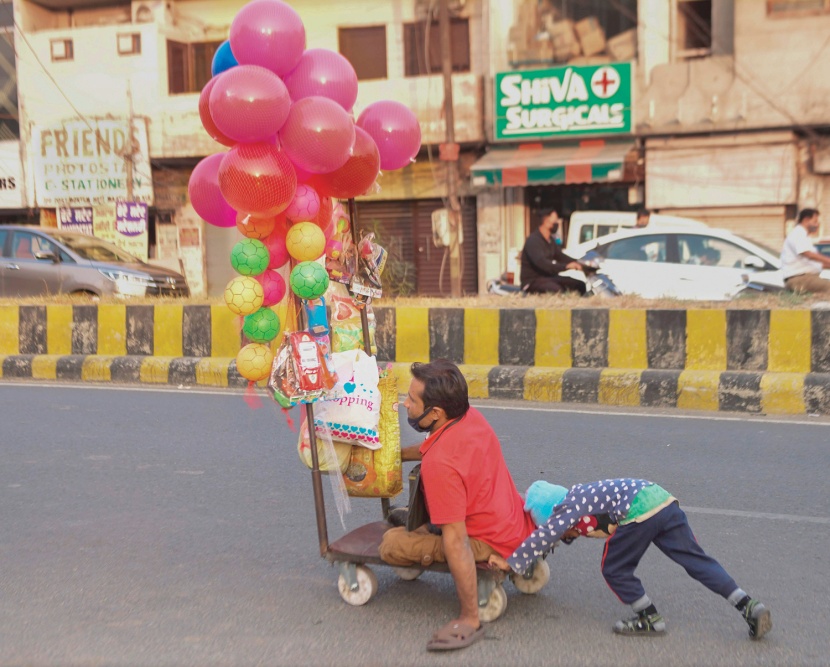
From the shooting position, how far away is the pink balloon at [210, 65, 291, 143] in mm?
3686

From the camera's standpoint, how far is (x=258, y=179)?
379 centimetres

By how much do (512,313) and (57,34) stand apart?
17.1 m

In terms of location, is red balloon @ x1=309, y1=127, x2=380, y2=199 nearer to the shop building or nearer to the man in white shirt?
the man in white shirt

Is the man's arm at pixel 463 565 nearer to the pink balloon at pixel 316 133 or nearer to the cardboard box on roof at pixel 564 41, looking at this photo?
the pink balloon at pixel 316 133

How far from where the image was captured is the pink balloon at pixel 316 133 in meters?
3.84

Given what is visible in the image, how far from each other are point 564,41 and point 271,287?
17.0 m

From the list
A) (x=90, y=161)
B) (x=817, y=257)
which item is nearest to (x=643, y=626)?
(x=817, y=257)

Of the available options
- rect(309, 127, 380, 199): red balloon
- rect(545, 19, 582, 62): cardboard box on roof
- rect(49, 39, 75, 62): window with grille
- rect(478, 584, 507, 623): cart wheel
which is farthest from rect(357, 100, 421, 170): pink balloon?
rect(49, 39, 75, 62): window with grille

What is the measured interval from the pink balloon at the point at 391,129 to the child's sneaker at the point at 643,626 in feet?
7.03

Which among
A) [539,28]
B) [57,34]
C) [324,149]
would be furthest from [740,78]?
[324,149]

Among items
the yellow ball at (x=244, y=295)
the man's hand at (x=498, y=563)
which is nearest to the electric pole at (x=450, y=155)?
the yellow ball at (x=244, y=295)

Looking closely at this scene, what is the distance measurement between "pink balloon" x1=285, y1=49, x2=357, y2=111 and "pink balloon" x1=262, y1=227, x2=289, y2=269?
1.76 feet

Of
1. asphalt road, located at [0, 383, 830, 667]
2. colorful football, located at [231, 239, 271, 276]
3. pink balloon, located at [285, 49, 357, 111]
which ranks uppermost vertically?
pink balloon, located at [285, 49, 357, 111]

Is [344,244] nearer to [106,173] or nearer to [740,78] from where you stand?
[740,78]
